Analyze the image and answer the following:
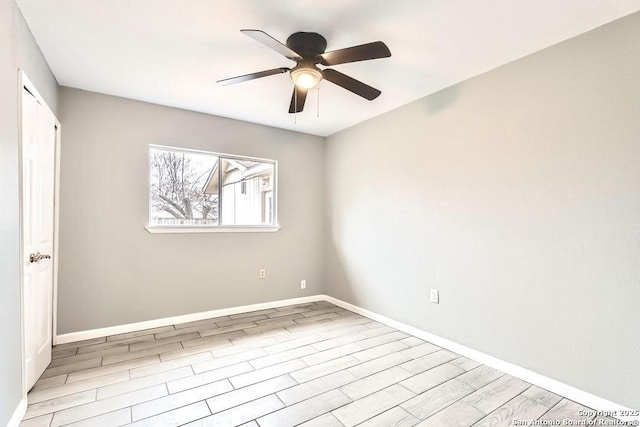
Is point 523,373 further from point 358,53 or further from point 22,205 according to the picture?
point 22,205

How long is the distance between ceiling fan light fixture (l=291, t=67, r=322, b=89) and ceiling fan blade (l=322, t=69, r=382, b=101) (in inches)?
3.2

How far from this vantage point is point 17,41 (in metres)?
1.74

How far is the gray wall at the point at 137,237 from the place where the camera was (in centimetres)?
282

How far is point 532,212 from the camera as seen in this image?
2.20 m

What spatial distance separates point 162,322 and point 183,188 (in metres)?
1.45

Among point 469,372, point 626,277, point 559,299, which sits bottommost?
point 469,372

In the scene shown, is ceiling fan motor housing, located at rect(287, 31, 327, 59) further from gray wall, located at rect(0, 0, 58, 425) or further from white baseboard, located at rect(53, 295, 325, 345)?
white baseboard, located at rect(53, 295, 325, 345)

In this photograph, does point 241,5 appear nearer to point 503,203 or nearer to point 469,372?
point 503,203

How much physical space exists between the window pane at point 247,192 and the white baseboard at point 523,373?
200 centimetres

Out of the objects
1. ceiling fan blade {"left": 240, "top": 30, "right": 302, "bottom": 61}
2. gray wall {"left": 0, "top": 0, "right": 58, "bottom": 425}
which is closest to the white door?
gray wall {"left": 0, "top": 0, "right": 58, "bottom": 425}

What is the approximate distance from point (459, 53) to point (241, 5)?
1533 mm

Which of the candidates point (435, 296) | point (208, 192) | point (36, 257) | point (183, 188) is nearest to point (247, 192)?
point (208, 192)

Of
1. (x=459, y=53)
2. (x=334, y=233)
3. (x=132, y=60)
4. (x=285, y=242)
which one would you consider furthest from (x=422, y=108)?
(x=132, y=60)

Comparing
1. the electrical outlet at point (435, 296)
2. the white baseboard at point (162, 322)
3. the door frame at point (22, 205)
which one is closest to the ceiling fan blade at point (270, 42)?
the door frame at point (22, 205)
